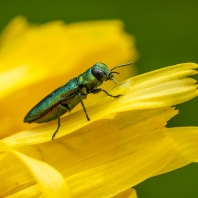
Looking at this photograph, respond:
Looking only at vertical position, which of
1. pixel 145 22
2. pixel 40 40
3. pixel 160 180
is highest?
pixel 40 40

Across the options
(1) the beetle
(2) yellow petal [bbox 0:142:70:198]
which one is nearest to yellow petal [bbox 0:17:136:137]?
(1) the beetle

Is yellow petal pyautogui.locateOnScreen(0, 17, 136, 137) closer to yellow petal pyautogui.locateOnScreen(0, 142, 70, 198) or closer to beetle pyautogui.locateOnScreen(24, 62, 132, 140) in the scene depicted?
beetle pyautogui.locateOnScreen(24, 62, 132, 140)

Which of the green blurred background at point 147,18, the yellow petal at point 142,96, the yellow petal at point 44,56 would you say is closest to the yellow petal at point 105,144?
the yellow petal at point 142,96

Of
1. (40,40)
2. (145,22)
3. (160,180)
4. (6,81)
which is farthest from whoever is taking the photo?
(145,22)

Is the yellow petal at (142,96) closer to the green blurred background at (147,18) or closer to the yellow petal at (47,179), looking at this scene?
the yellow petal at (47,179)

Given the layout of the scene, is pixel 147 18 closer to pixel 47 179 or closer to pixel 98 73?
pixel 98 73

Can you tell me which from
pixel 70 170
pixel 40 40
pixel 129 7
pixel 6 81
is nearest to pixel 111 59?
pixel 40 40

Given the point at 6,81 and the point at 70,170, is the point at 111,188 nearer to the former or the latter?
the point at 70,170

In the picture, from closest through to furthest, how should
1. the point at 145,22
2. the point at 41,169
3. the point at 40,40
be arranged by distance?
the point at 41,169
the point at 40,40
the point at 145,22
